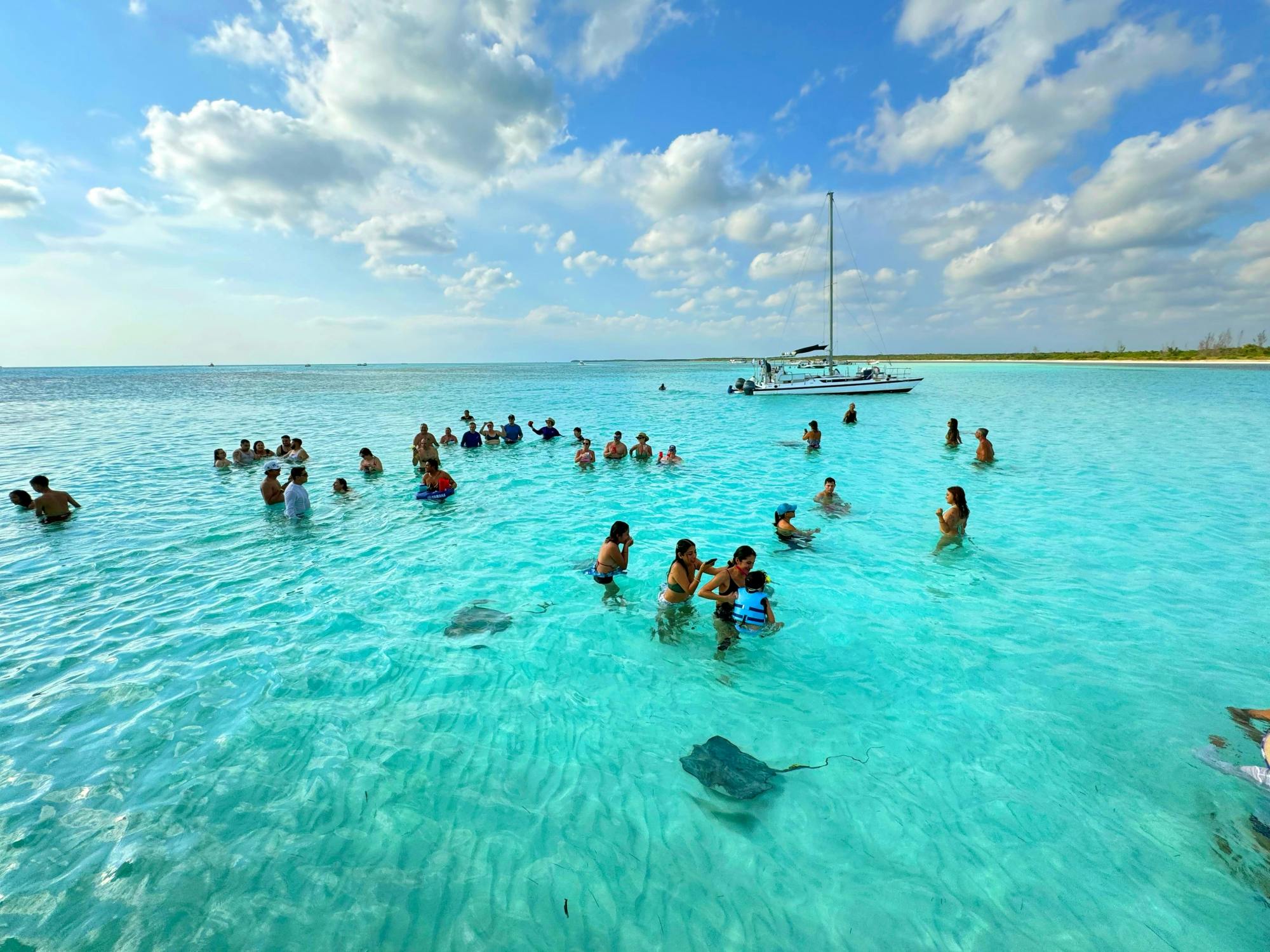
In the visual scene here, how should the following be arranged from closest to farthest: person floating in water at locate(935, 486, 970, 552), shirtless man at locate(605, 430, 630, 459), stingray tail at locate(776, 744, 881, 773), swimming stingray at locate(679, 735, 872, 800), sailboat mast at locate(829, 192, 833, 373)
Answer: swimming stingray at locate(679, 735, 872, 800), stingray tail at locate(776, 744, 881, 773), person floating in water at locate(935, 486, 970, 552), shirtless man at locate(605, 430, 630, 459), sailboat mast at locate(829, 192, 833, 373)

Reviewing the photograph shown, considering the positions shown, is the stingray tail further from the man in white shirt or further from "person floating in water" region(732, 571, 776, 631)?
the man in white shirt

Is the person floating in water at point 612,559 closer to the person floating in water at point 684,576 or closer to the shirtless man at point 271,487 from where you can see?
the person floating in water at point 684,576

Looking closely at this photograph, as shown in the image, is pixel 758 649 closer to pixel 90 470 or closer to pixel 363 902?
pixel 363 902

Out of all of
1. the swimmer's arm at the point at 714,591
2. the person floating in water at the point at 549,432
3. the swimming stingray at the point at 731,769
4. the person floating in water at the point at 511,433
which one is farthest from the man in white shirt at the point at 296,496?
the person floating in water at the point at 549,432

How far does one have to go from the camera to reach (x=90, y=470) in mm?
19000

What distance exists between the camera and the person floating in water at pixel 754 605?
7211 millimetres

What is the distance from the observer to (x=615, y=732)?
5.84 m

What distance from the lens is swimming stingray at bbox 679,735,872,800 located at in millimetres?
4953

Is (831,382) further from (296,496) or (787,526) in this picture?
(296,496)

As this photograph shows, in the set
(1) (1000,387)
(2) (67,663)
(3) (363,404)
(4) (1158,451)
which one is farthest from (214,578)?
(1) (1000,387)

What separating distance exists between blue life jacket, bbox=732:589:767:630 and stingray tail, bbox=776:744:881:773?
2044 mm

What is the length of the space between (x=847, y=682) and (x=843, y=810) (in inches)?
83.1

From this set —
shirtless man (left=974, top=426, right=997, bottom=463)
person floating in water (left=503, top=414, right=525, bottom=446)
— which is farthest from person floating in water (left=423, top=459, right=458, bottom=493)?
shirtless man (left=974, top=426, right=997, bottom=463)

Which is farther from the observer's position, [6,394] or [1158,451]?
[6,394]
